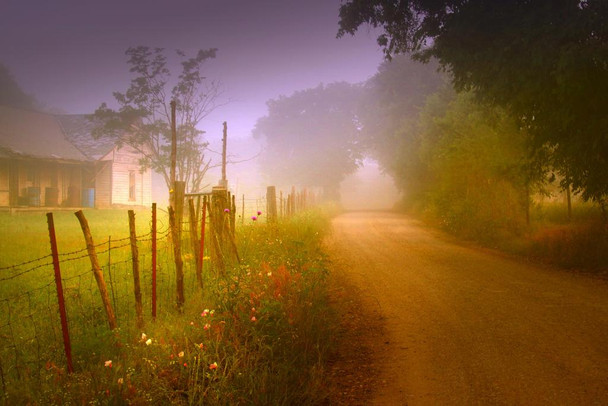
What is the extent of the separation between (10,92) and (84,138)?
99.1ft

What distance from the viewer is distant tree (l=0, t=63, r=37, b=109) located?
5347 cm

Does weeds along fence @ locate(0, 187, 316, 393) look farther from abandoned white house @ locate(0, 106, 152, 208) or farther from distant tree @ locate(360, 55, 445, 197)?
distant tree @ locate(360, 55, 445, 197)

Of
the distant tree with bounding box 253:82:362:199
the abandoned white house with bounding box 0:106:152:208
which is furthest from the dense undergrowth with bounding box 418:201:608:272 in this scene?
the distant tree with bounding box 253:82:362:199

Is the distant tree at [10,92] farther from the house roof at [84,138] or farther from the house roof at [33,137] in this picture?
the house roof at [33,137]

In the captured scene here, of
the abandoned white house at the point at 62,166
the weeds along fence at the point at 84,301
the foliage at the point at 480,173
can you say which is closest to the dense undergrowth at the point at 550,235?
the foliage at the point at 480,173

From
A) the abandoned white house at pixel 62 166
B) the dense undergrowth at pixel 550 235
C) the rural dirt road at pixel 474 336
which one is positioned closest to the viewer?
the rural dirt road at pixel 474 336

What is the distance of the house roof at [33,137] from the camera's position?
2800cm

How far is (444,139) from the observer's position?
2225 cm

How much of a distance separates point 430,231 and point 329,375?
1602 centimetres

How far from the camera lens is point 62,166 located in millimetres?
31531

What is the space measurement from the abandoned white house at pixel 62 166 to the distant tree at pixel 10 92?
2481cm

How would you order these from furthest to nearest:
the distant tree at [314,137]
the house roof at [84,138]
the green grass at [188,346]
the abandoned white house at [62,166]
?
the distant tree at [314,137] → the house roof at [84,138] → the abandoned white house at [62,166] → the green grass at [188,346]

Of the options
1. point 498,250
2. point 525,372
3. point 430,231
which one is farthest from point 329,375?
point 430,231

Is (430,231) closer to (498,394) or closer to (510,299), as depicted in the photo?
(510,299)
